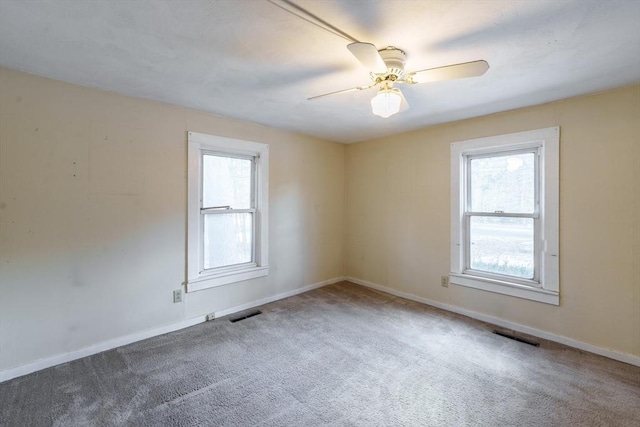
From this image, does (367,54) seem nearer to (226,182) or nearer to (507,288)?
(226,182)

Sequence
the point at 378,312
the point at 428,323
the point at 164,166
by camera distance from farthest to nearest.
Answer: the point at 378,312, the point at 428,323, the point at 164,166

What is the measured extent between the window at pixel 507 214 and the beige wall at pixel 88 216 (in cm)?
269

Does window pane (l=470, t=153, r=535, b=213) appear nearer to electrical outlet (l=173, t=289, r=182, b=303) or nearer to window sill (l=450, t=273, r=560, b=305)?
window sill (l=450, t=273, r=560, b=305)

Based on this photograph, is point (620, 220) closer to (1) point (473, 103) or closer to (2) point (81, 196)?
(1) point (473, 103)

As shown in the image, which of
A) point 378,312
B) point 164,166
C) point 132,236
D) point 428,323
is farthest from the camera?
point 378,312

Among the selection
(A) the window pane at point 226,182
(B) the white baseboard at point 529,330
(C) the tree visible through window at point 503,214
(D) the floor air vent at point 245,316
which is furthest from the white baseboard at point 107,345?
(C) the tree visible through window at point 503,214

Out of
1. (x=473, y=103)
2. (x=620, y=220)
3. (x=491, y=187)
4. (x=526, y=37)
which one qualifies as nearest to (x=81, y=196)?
(x=526, y=37)

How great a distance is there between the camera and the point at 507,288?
3.04 m

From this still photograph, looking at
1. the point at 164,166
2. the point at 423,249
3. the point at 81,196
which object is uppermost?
the point at 164,166

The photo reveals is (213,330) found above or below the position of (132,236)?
below

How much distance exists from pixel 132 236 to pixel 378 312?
2741 millimetres

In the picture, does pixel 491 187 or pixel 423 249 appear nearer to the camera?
pixel 491 187

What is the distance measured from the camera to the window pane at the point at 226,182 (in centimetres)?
327

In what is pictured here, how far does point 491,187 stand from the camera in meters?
3.26
